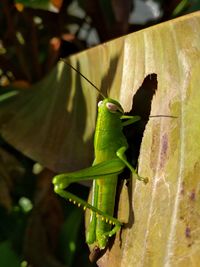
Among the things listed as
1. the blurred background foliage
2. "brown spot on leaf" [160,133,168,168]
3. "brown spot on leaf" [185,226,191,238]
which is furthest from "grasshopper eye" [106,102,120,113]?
the blurred background foliage

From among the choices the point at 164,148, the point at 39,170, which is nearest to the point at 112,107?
the point at 164,148

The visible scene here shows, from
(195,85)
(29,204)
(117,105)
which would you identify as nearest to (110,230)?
(117,105)

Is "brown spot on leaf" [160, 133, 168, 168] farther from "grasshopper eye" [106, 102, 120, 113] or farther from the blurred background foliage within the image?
the blurred background foliage

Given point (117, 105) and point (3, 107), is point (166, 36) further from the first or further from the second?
point (3, 107)

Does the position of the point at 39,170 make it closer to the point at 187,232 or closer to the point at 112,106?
the point at 112,106

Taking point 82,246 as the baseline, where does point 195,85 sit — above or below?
above

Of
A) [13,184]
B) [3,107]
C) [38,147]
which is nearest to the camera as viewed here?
[38,147]
